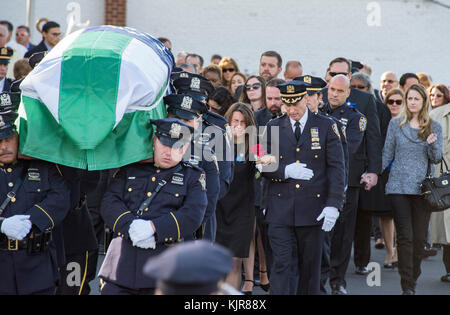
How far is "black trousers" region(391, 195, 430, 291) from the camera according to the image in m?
7.20

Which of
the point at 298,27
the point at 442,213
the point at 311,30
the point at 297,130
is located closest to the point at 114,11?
the point at 298,27

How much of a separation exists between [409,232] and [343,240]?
0.67 metres

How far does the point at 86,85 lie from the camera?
4762 millimetres

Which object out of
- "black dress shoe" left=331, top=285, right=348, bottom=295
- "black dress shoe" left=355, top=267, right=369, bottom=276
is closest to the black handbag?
"black dress shoe" left=331, top=285, right=348, bottom=295

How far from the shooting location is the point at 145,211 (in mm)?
4652

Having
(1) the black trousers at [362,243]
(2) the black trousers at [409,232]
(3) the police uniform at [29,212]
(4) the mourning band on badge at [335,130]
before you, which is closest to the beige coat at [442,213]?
(1) the black trousers at [362,243]

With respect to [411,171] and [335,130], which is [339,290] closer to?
[411,171]

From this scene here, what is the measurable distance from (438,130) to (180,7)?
29.4 ft

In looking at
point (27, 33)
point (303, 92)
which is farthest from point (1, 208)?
point (27, 33)

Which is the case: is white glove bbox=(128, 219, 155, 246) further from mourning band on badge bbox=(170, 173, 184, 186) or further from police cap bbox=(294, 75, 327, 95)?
police cap bbox=(294, 75, 327, 95)

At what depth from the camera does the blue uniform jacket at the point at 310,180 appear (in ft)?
20.1

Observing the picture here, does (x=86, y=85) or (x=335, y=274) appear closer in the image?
(x=86, y=85)

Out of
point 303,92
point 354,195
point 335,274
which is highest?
point 303,92
